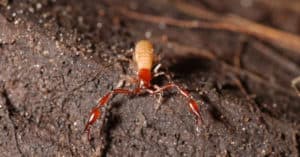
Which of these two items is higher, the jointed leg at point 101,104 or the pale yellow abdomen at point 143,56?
the pale yellow abdomen at point 143,56

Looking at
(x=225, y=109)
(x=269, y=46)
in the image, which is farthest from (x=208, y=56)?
(x=225, y=109)

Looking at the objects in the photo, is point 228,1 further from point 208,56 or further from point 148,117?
point 148,117

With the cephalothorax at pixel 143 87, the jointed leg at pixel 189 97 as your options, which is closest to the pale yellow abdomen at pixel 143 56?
the cephalothorax at pixel 143 87

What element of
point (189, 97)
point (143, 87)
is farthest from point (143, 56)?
point (189, 97)

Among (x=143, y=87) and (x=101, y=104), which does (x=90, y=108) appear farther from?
(x=143, y=87)

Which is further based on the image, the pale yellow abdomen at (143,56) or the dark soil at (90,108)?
the pale yellow abdomen at (143,56)

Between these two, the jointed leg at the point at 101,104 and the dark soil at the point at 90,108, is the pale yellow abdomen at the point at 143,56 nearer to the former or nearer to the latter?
the dark soil at the point at 90,108

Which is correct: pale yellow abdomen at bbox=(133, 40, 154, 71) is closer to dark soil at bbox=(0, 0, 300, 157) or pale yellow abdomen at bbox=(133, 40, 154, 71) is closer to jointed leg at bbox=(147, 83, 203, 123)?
dark soil at bbox=(0, 0, 300, 157)

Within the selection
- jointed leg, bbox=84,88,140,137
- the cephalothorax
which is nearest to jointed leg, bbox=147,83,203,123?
the cephalothorax
